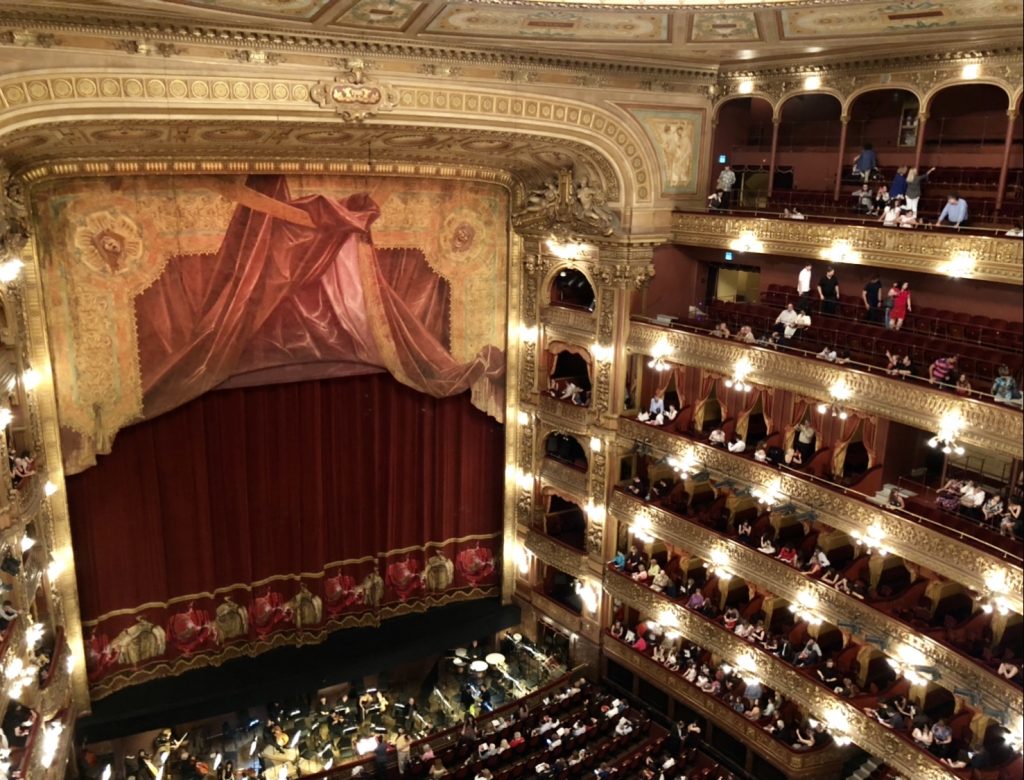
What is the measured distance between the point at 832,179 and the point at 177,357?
13.3 m

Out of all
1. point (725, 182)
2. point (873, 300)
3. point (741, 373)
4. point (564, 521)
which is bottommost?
point (564, 521)

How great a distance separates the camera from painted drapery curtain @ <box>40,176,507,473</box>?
1619 cm

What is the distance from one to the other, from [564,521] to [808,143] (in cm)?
1003

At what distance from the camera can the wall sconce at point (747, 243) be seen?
16.6m

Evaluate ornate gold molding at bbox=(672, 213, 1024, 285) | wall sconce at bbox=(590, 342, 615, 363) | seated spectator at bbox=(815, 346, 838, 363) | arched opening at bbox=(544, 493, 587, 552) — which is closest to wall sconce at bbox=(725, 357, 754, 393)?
seated spectator at bbox=(815, 346, 838, 363)

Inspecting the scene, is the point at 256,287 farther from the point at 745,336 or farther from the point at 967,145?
the point at 967,145

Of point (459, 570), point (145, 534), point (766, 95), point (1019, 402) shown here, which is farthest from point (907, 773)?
point (145, 534)

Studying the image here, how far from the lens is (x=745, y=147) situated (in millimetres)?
19281

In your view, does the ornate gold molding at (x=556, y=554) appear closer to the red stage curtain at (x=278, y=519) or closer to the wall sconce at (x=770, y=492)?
the red stage curtain at (x=278, y=519)

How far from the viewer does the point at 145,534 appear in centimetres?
1764

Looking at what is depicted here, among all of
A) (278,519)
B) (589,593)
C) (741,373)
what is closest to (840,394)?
(741,373)

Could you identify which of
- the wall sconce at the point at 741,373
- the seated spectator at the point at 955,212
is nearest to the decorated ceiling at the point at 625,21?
the seated spectator at the point at 955,212

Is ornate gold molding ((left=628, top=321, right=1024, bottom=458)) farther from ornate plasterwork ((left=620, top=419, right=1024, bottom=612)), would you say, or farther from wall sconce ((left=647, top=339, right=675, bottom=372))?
ornate plasterwork ((left=620, top=419, right=1024, bottom=612))

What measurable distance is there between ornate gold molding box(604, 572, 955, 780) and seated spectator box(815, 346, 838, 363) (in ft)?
18.2
